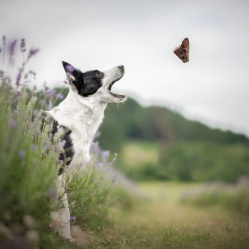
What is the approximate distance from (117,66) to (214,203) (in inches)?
279

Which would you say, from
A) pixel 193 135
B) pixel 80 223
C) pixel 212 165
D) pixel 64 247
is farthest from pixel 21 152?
pixel 193 135

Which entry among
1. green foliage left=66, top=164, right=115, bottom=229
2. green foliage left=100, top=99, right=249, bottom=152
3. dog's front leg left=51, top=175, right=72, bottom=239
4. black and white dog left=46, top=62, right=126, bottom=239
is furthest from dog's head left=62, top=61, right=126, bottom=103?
green foliage left=100, top=99, right=249, bottom=152

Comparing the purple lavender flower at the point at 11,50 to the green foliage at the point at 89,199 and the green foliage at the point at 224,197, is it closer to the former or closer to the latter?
the green foliage at the point at 89,199

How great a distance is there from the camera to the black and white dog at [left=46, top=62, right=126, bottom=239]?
3588mm

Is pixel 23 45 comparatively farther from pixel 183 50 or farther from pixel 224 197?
pixel 224 197

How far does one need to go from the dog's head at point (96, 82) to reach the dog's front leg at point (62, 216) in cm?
129

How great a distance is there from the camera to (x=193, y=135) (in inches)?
959

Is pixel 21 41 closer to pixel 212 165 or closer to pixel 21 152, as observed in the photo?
pixel 21 152

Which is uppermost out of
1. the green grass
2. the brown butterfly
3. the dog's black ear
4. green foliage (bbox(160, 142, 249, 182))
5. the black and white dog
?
the brown butterfly

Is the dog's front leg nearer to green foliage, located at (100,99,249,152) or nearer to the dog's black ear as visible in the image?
the dog's black ear

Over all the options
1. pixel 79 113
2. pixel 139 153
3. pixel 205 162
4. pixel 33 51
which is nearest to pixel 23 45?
pixel 33 51

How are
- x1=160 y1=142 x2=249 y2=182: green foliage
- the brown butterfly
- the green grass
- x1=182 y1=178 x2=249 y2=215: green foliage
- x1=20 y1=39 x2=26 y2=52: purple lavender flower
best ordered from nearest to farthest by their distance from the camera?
1. x1=20 y1=39 x2=26 y2=52: purple lavender flower
2. the brown butterfly
3. x1=182 y1=178 x2=249 y2=215: green foliage
4. x1=160 y1=142 x2=249 y2=182: green foliage
5. the green grass

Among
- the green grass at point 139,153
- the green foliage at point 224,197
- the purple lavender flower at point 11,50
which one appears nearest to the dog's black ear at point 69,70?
the purple lavender flower at point 11,50

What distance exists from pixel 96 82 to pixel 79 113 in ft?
1.90
